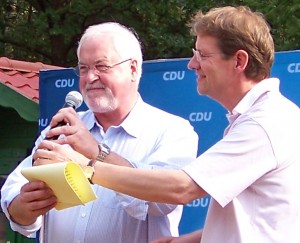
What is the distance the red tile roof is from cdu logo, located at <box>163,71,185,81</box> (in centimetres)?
200

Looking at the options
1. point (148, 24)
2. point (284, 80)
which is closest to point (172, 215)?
point (284, 80)

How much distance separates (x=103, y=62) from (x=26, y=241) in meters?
3.63

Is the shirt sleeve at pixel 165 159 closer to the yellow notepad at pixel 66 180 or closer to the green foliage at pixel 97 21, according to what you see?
the yellow notepad at pixel 66 180

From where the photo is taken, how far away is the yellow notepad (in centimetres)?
233

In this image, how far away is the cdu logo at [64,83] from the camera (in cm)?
A: 478

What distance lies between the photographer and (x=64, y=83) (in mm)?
4816

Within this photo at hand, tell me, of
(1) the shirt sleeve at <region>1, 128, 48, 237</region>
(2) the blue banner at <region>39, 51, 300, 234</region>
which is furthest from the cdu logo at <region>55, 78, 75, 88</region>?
(1) the shirt sleeve at <region>1, 128, 48, 237</region>

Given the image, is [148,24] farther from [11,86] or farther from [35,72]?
[11,86]

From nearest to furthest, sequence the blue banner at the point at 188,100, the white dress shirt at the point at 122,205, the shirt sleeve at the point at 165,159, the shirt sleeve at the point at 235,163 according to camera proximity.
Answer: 1. the shirt sleeve at the point at 235,163
2. the shirt sleeve at the point at 165,159
3. the white dress shirt at the point at 122,205
4. the blue banner at the point at 188,100

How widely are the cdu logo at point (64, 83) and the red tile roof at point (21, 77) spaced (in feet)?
3.80

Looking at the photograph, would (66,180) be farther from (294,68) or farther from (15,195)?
(294,68)

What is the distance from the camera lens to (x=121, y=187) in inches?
93.2

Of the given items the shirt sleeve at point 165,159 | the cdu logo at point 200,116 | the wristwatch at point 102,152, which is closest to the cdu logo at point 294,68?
the cdu logo at point 200,116

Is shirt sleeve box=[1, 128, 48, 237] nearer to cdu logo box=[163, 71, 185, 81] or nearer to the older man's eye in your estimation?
the older man's eye
